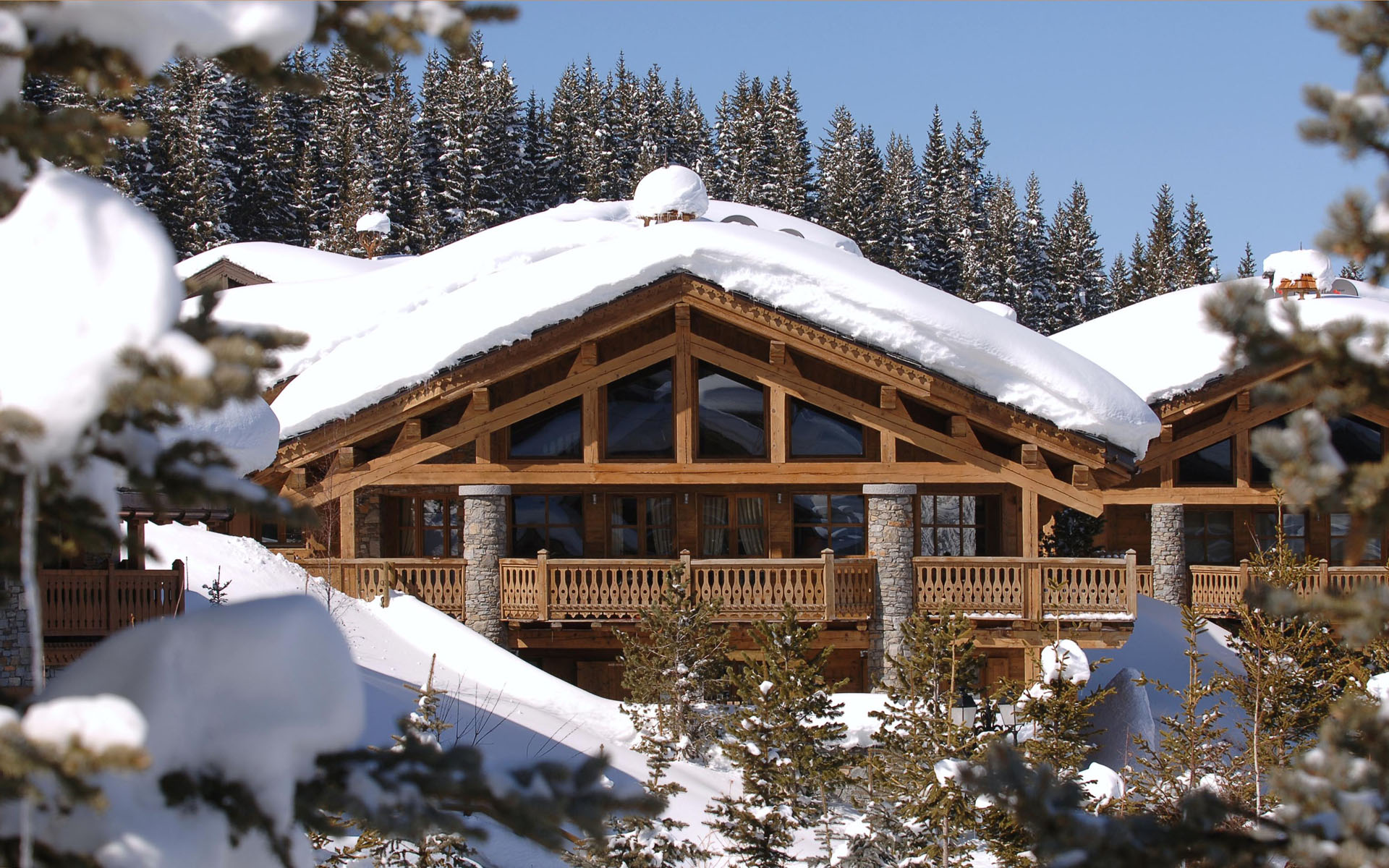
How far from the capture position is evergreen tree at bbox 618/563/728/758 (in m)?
17.6

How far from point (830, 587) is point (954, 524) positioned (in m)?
4.27

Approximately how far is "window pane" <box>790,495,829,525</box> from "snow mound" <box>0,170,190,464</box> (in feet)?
62.9

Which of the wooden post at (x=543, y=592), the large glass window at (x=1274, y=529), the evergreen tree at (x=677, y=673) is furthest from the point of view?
the large glass window at (x=1274, y=529)

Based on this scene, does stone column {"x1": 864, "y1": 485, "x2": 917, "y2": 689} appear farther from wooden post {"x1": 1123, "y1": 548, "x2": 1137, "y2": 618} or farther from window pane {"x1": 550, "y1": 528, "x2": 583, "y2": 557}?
window pane {"x1": 550, "y1": 528, "x2": 583, "y2": 557}

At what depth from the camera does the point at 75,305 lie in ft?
11.4

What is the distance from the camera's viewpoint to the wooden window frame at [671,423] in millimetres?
21141

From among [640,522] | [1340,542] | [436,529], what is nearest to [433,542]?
[436,529]

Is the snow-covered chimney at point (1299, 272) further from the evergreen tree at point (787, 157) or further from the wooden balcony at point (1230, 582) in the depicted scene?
the evergreen tree at point (787, 157)

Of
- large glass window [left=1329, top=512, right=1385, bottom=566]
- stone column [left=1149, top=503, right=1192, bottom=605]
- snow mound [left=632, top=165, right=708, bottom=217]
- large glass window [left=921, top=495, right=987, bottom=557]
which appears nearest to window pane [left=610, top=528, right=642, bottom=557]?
large glass window [left=921, top=495, right=987, bottom=557]

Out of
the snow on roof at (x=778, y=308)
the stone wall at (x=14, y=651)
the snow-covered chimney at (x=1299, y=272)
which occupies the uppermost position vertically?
the snow-covered chimney at (x=1299, y=272)

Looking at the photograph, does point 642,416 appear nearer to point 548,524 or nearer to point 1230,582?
point 548,524

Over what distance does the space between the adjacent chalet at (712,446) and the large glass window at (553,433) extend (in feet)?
0.13

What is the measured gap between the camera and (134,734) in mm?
3129

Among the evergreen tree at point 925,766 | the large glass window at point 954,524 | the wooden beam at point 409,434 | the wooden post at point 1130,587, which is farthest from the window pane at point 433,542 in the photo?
the wooden post at point 1130,587
